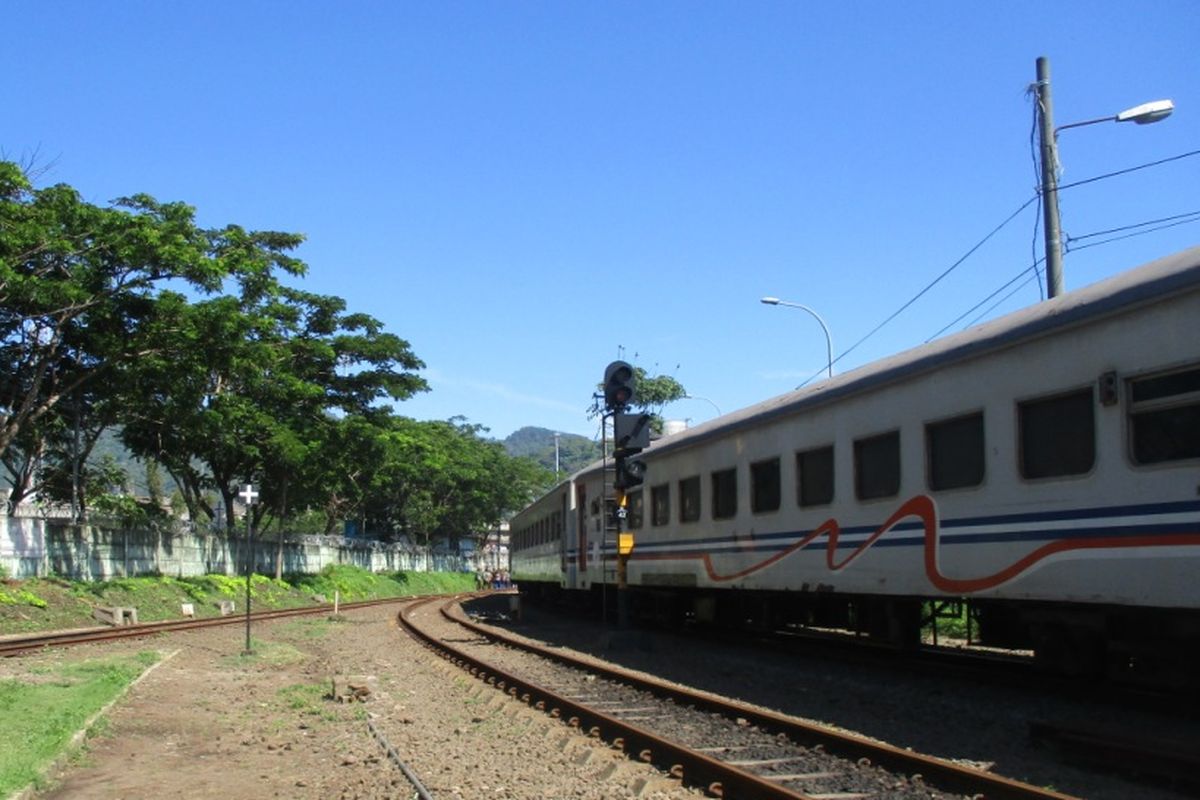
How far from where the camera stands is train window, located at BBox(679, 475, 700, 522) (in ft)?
51.7

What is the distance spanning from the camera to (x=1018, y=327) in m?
9.02

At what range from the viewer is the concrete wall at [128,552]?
80.8ft

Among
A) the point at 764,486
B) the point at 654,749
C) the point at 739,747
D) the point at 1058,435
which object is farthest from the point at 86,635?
the point at 1058,435

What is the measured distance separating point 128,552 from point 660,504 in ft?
60.9

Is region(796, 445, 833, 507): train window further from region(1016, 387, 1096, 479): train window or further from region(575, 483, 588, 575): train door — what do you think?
region(575, 483, 588, 575): train door

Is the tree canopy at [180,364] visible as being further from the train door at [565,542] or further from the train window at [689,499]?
the train window at [689,499]

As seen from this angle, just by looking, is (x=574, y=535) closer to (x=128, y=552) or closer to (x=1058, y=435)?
(x=128, y=552)

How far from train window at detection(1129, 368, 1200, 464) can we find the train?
0.01 meters

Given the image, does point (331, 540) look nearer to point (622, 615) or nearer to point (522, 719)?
point (622, 615)

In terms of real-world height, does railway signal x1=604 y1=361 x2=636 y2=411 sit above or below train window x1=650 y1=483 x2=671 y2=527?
above

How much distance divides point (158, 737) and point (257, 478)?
2996 centimetres

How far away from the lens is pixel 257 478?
1496 inches

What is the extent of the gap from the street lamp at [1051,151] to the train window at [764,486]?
4048mm

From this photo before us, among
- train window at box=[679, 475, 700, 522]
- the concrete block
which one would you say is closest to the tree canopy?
the concrete block
